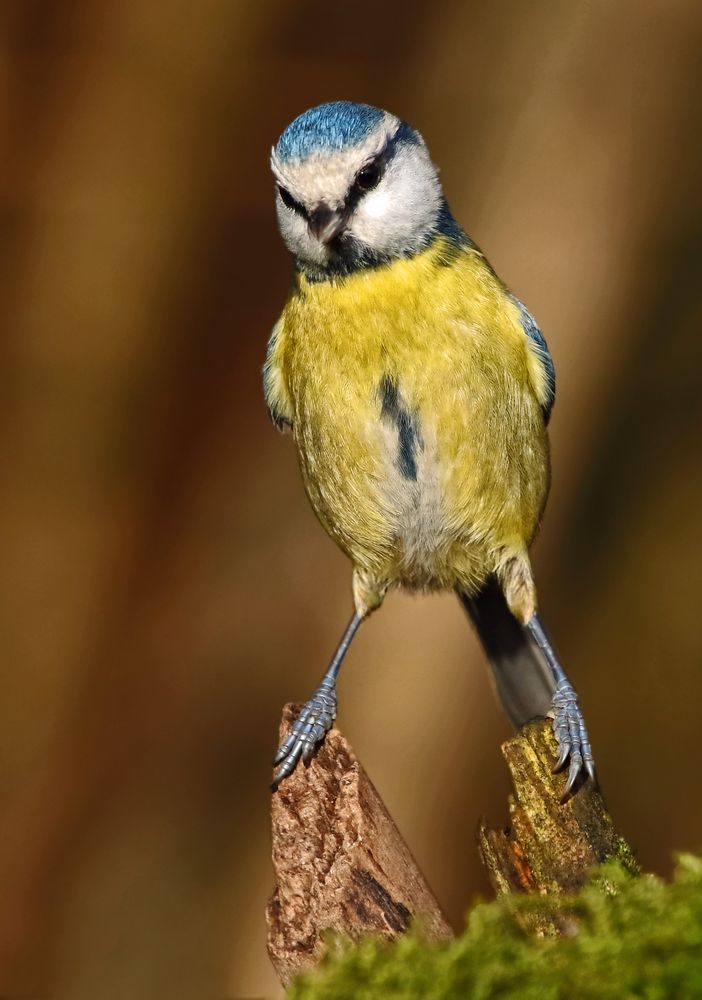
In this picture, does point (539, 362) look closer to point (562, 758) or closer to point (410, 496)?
point (410, 496)

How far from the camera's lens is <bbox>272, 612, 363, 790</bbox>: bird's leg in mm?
1915

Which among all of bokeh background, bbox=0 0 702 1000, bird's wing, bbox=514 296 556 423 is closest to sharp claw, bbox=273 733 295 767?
bird's wing, bbox=514 296 556 423

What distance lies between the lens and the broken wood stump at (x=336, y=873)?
60.9 inches

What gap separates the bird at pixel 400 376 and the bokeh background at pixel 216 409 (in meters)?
1.34

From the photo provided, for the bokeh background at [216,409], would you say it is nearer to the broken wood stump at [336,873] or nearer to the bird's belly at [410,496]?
the bird's belly at [410,496]

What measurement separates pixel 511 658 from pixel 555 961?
5.20 feet

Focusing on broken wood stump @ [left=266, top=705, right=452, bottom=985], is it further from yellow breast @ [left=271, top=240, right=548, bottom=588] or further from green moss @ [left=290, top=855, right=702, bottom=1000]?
yellow breast @ [left=271, top=240, right=548, bottom=588]

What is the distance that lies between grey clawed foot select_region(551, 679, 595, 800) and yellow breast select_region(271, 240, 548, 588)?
32cm

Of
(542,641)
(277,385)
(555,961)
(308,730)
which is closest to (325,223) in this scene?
(277,385)

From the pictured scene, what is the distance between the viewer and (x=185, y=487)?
390 centimetres

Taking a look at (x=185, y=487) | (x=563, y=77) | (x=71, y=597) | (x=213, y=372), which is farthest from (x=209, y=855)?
(x=563, y=77)

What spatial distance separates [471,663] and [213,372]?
1340 mm

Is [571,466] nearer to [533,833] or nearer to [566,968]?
[533,833]

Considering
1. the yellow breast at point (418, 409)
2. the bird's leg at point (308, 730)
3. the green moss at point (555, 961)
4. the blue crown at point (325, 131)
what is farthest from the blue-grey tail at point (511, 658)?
the green moss at point (555, 961)
